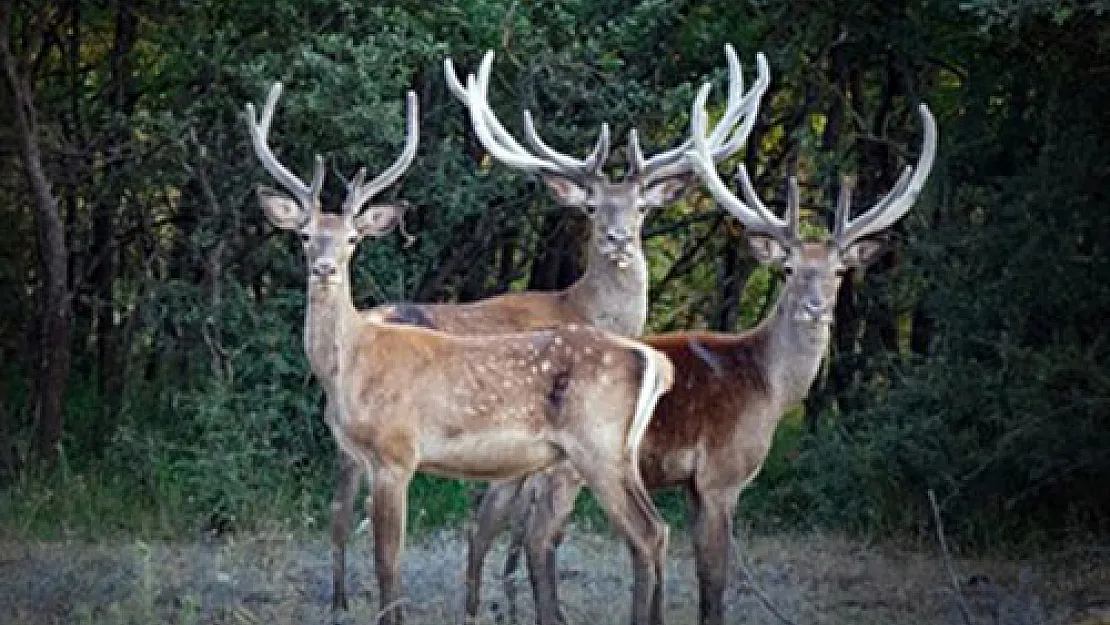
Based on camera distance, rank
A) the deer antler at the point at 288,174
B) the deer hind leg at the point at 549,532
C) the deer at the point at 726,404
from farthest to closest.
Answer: the deer at the point at 726,404 < the deer hind leg at the point at 549,532 < the deer antler at the point at 288,174

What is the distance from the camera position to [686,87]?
12078mm

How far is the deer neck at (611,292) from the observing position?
9.90m

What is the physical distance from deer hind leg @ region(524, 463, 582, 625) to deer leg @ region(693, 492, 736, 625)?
54 cm

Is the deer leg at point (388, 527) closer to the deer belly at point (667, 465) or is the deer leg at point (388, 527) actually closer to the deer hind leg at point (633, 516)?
the deer hind leg at point (633, 516)

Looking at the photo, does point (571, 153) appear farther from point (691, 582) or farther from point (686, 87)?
point (691, 582)

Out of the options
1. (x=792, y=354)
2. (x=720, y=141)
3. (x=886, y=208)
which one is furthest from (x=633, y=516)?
(x=720, y=141)

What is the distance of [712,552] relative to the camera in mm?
8797

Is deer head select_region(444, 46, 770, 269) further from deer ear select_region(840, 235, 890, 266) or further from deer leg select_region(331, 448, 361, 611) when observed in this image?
deer leg select_region(331, 448, 361, 611)

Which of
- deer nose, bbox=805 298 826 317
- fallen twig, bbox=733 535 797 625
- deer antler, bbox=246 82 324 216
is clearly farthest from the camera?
Answer: deer nose, bbox=805 298 826 317

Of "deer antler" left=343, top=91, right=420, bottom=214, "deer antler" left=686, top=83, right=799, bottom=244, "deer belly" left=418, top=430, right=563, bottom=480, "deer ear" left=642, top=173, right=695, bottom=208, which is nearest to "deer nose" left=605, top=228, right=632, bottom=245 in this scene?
"deer ear" left=642, top=173, right=695, bottom=208

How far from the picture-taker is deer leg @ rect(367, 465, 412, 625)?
8055 mm

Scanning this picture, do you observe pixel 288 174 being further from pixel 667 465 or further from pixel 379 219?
pixel 667 465

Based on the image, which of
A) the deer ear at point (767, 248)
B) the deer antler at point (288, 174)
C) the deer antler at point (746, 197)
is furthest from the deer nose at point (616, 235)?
the deer antler at point (288, 174)

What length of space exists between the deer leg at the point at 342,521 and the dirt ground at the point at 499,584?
0.09m
